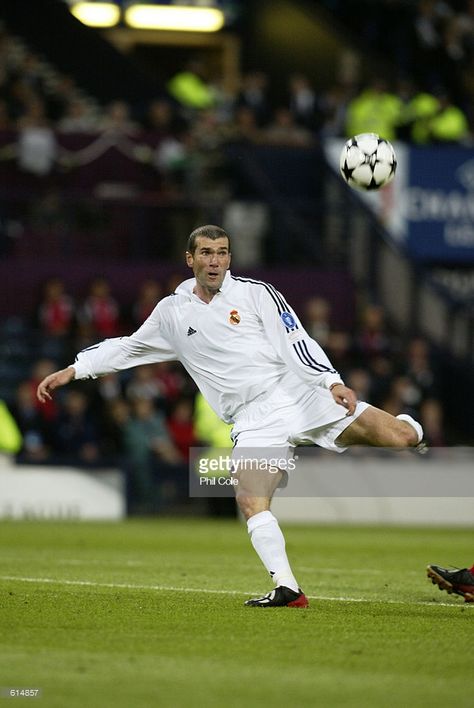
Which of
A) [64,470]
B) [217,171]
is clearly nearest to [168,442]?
[64,470]

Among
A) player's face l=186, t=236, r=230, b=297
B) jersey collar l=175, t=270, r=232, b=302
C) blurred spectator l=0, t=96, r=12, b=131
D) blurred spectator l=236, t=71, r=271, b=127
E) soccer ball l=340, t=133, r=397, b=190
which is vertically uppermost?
blurred spectator l=236, t=71, r=271, b=127

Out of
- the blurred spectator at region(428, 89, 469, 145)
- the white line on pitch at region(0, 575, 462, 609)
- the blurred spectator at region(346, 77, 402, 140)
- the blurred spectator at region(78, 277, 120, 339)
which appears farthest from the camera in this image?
the blurred spectator at region(428, 89, 469, 145)

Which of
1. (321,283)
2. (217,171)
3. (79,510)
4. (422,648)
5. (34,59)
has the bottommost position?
(79,510)

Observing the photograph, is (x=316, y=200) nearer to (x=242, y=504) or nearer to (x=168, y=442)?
(x=168, y=442)

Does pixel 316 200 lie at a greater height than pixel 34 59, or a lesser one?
lesser

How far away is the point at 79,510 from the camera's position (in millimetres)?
18438

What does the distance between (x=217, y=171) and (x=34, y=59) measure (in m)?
4.21

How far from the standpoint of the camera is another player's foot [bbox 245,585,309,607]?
8.59m

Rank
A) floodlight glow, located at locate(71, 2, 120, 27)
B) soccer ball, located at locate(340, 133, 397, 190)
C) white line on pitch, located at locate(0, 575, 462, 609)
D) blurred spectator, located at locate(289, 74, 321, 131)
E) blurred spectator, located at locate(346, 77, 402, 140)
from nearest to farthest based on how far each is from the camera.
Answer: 1. white line on pitch, located at locate(0, 575, 462, 609)
2. soccer ball, located at locate(340, 133, 397, 190)
3. blurred spectator, located at locate(346, 77, 402, 140)
4. blurred spectator, located at locate(289, 74, 321, 131)
5. floodlight glow, located at locate(71, 2, 120, 27)

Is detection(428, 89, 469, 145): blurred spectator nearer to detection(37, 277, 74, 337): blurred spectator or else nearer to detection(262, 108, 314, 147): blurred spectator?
detection(262, 108, 314, 147): blurred spectator

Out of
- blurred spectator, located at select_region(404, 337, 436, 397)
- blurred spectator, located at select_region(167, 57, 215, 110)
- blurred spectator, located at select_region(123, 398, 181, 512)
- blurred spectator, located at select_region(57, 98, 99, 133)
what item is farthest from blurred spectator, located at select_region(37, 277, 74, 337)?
blurred spectator, located at select_region(167, 57, 215, 110)

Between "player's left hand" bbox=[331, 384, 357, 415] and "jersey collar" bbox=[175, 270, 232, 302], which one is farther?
"jersey collar" bbox=[175, 270, 232, 302]

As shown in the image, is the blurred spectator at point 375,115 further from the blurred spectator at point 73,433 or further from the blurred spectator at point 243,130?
the blurred spectator at point 73,433

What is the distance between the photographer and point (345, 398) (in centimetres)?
821
